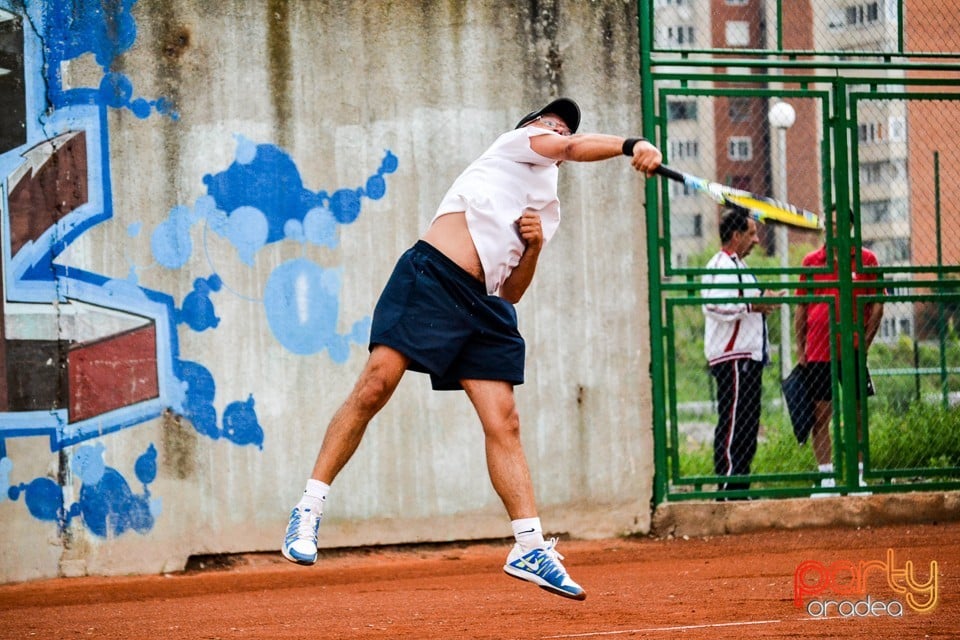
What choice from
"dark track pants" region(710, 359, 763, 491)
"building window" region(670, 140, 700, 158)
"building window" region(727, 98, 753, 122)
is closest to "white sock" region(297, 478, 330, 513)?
"dark track pants" region(710, 359, 763, 491)

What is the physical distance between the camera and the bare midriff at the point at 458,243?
18.1 feet

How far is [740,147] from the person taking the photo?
9438 mm

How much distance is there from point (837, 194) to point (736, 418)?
5.64ft

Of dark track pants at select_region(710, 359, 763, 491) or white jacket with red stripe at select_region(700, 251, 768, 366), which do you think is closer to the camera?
white jacket with red stripe at select_region(700, 251, 768, 366)

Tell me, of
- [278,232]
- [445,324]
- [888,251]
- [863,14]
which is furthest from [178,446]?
[863,14]

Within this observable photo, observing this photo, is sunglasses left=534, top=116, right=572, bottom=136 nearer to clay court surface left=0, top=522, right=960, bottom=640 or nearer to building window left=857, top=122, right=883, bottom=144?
clay court surface left=0, top=522, right=960, bottom=640

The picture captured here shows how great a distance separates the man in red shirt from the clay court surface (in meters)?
0.69

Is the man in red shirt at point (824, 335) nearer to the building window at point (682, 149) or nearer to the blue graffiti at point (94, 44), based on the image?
the building window at point (682, 149)

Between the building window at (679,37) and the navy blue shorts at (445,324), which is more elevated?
the building window at (679,37)

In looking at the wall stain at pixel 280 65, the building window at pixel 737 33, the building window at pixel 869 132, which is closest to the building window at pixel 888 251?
the building window at pixel 869 132

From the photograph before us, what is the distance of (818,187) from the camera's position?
29.7ft

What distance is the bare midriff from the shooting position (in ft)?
18.1

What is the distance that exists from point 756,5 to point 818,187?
4.39 ft

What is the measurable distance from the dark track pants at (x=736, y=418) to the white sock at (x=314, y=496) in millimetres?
4125
